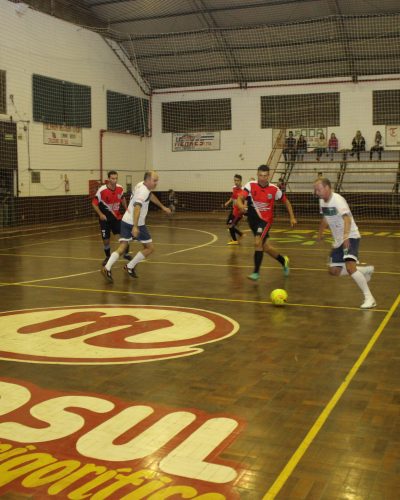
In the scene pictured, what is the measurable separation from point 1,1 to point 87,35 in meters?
6.14

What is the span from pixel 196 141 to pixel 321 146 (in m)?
7.54

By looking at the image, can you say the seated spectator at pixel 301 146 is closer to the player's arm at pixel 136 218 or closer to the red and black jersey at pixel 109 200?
the red and black jersey at pixel 109 200

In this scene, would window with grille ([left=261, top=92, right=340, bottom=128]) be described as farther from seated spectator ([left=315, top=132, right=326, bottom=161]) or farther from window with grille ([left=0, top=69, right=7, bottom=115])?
window with grille ([left=0, top=69, right=7, bottom=115])

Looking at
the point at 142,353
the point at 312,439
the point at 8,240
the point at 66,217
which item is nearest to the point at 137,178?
the point at 66,217

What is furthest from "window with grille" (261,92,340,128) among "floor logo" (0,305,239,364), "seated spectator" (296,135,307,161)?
"floor logo" (0,305,239,364)

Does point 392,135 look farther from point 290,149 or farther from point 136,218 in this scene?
point 136,218

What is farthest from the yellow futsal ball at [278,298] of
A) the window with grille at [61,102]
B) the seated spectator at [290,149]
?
the seated spectator at [290,149]

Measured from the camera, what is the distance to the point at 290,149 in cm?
3334

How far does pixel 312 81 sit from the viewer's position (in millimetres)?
33406

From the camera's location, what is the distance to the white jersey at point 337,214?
9.39 m

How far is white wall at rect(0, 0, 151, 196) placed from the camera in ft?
87.2

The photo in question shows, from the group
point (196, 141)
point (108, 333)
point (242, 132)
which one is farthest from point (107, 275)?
point (196, 141)

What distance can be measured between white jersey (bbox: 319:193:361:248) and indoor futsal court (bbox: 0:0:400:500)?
0.11 ft

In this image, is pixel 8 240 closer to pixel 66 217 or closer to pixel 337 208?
pixel 66 217
